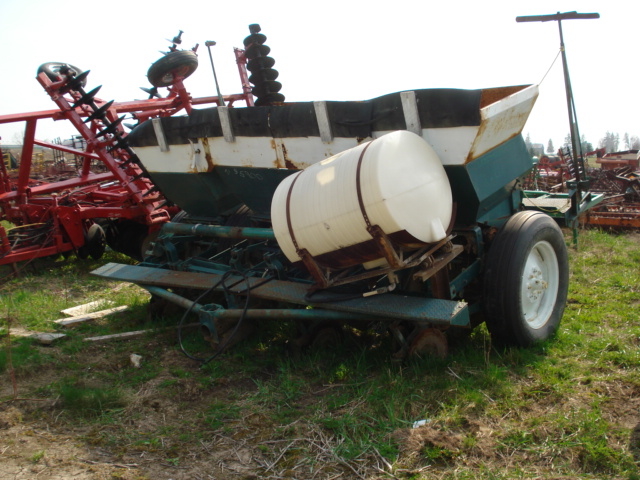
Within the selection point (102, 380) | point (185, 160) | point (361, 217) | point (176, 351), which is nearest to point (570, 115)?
point (361, 217)

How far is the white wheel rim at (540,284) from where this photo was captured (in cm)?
434

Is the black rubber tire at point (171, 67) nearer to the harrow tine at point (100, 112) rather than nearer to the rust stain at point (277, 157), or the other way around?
the harrow tine at point (100, 112)

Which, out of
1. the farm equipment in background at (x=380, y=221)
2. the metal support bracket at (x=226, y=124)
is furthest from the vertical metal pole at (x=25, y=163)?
the metal support bracket at (x=226, y=124)

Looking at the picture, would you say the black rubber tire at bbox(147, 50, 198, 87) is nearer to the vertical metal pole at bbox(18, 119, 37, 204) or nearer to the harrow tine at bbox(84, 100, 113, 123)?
the harrow tine at bbox(84, 100, 113, 123)

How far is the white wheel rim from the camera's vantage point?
434 cm

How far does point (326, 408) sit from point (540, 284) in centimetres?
188

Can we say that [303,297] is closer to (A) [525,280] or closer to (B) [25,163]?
(A) [525,280]

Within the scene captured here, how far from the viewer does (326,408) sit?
359 centimetres

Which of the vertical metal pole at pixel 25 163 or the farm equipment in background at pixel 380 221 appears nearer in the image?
the farm equipment in background at pixel 380 221

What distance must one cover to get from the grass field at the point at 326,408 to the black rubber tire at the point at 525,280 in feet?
0.44

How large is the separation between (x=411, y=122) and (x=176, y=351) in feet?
8.19

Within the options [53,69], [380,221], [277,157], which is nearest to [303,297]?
[380,221]

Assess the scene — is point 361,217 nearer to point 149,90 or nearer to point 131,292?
point 131,292

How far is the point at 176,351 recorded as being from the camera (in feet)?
15.7
